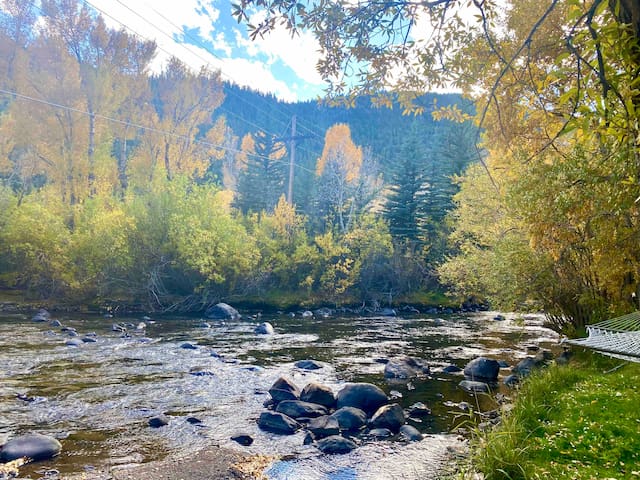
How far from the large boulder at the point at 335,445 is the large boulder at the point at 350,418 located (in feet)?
2.73

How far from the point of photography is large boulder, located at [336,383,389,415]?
9750 mm

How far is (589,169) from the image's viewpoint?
27.7 feet

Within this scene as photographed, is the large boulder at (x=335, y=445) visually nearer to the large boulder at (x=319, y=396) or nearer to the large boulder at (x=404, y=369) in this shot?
the large boulder at (x=319, y=396)

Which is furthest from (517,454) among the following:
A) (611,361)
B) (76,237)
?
(76,237)

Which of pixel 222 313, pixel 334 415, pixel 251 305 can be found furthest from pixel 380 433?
pixel 251 305

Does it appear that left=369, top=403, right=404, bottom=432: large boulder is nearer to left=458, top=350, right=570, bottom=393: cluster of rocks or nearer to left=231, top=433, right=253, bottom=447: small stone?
left=231, top=433, right=253, bottom=447: small stone

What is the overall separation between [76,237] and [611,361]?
26475 millimetres

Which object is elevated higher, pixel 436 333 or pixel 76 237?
pixel 76 237

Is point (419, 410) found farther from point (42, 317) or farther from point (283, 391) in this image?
point (42, 317)

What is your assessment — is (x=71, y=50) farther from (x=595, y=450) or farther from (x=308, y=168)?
(x=595, y=450)

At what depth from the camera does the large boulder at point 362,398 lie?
9.75 meters

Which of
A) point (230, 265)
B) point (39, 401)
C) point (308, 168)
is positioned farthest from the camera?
point (308, 168)

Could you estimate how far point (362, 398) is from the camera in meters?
9.85

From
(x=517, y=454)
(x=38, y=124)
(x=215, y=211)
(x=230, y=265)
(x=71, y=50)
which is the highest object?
(x=71, y=50)
